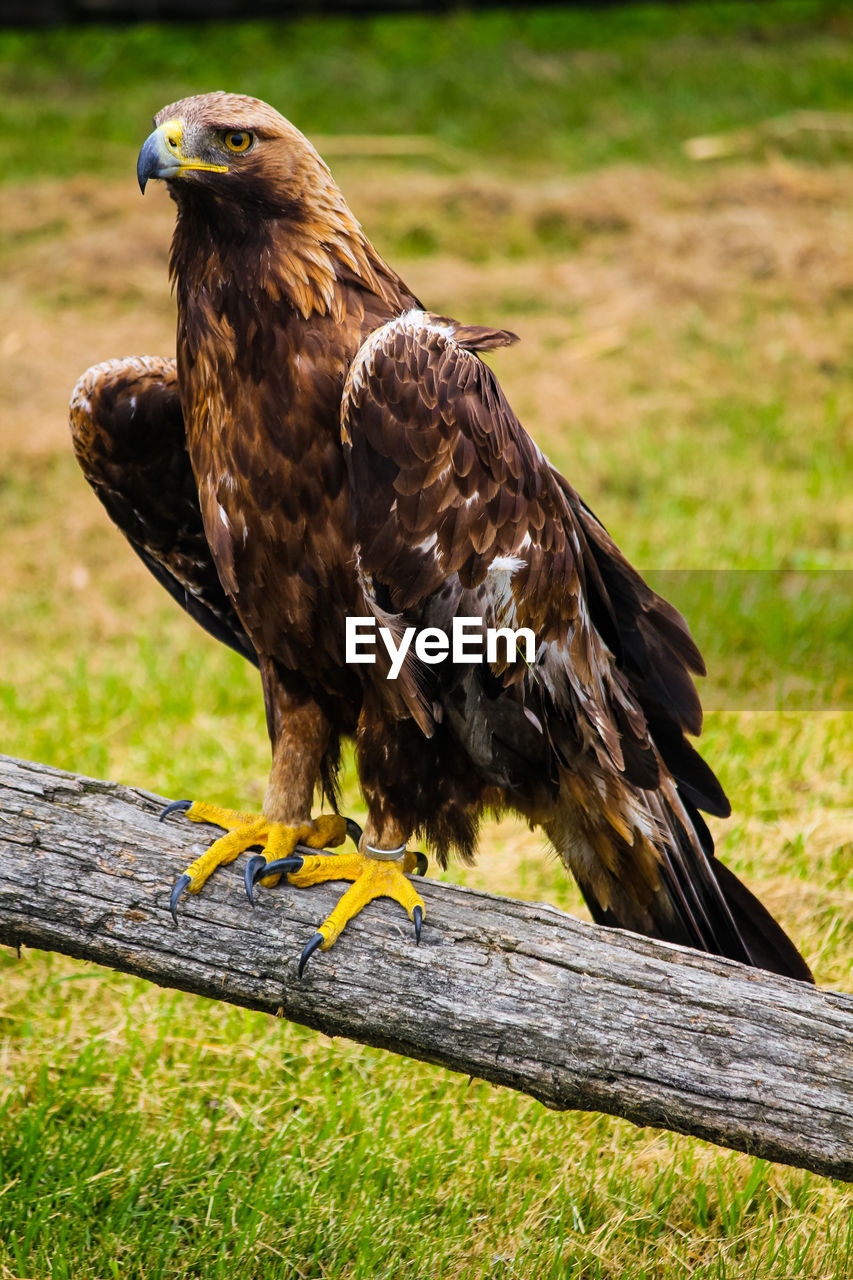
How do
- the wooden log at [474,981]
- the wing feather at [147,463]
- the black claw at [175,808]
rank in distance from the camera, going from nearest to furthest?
the wooden log at [474,981]
the black claw at [175,808]
the wing feather at [147,463]

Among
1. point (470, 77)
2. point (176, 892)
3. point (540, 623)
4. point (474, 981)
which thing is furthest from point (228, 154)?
point (470, 77)

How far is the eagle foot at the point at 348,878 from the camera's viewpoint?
105 inches

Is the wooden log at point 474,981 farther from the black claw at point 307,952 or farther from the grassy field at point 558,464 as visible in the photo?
the grassy field at point 558,464

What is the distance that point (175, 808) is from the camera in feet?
9.74

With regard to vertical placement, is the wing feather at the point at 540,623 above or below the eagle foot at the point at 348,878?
above

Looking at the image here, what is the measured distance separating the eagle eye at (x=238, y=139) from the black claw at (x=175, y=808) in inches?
56.9

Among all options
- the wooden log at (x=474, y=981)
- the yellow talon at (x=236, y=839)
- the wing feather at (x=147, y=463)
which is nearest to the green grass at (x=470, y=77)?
the wing feather at (x=147, y=463)

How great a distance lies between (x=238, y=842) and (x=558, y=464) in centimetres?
501

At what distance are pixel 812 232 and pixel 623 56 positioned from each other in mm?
5077

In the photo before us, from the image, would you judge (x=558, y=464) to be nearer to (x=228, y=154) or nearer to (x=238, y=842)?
(x=228, y=154)

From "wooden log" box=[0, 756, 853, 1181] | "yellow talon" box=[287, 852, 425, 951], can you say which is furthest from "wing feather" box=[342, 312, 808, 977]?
"wooden log" box=[0, 756, 853, 1181]

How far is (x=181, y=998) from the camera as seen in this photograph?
3842 millimetres

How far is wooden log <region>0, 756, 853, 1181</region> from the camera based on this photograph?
241 cm

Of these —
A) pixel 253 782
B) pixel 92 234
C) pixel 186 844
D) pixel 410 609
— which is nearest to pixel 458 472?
pixel 410 609
